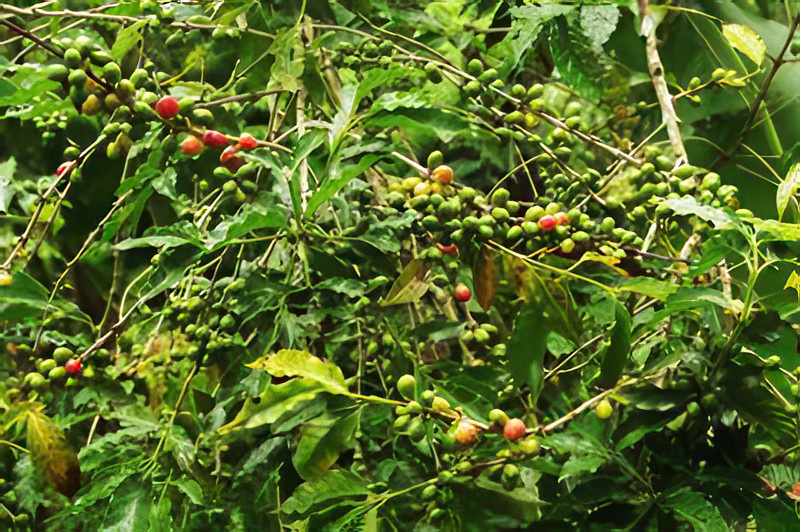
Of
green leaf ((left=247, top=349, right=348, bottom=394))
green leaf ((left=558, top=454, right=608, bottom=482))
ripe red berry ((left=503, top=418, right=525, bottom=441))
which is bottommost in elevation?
green leaf ((left=558, top=454, right=608, bottom=482))

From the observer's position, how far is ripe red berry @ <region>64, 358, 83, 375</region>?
88 centimetres

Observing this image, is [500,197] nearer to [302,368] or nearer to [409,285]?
[409,285]

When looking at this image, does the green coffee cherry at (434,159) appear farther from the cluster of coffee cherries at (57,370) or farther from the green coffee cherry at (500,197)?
the cluster of coffee cherries at (57,370)

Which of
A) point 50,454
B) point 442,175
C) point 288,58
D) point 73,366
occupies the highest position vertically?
point 288,58

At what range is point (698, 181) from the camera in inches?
30.7

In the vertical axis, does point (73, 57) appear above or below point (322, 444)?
above

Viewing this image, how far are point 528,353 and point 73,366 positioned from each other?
54cm

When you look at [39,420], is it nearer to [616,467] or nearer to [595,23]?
[616,467]

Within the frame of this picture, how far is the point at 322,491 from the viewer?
69 cm

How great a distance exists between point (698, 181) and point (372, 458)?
1.49 ft

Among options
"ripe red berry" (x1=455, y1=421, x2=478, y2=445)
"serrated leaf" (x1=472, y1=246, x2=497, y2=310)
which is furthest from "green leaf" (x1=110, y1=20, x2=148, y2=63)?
"ripe red berry" (x1=455, y1=421, x2=478, y2=445)

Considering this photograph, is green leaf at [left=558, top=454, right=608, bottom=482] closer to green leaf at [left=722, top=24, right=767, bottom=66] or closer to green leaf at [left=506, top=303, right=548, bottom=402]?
green leaf at [left=506, top=303, right=548, bottom=402]

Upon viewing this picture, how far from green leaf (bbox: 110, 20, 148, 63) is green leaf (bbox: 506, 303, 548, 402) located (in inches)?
20.9

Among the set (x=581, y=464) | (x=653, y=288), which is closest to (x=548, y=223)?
(x=653, y=288)
